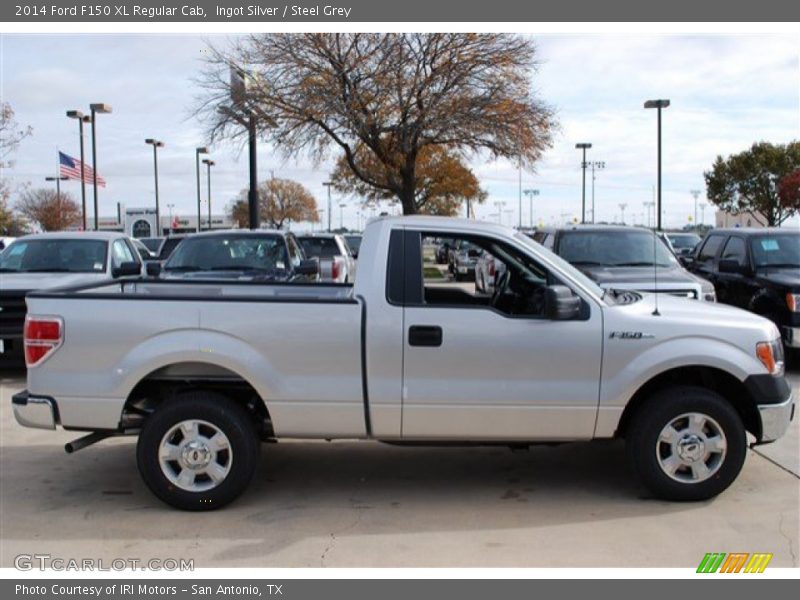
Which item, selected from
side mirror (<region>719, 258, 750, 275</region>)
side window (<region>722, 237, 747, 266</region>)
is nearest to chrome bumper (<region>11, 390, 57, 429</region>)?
side mirror (<region>719, 258, 750, 275</region>)

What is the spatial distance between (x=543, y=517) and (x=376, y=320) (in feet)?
5.56

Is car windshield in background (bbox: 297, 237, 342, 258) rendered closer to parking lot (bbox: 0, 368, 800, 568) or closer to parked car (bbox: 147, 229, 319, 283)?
parked car (bbox: 147, 229, 319, 283)


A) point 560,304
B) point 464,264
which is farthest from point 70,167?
point 560,304

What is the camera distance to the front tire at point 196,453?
16.9ft

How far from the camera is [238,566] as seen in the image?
4.43 m

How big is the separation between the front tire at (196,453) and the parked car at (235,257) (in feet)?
17.9

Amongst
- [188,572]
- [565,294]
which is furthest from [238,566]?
[565,294]

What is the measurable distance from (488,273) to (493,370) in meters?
9.62

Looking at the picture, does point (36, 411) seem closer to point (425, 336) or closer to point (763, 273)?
point (425, 336)

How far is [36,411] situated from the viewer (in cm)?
525

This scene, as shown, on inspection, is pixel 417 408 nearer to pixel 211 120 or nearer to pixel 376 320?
pixel 376 320

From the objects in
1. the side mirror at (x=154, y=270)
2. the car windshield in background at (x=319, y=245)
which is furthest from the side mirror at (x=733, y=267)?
the car windshield in background at (x=319, y=245)

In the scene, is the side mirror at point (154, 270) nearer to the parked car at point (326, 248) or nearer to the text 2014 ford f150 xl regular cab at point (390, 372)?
the text 2014 ford f150 xl regular cab at point (390, 372)

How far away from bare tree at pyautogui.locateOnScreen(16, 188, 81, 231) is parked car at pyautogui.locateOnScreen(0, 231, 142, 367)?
53.7 m
